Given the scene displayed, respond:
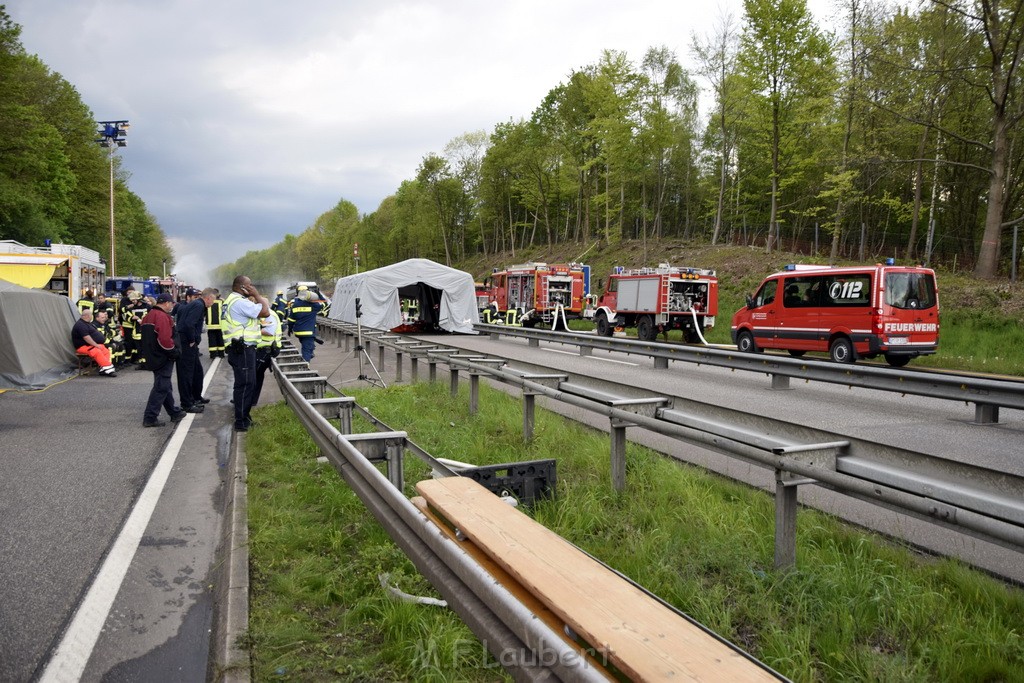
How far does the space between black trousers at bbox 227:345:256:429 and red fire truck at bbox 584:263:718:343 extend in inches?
608

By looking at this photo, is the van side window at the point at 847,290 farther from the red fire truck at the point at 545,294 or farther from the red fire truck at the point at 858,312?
the red fire truck at the point at 545,294

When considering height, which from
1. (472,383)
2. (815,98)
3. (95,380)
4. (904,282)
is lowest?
(95,380)

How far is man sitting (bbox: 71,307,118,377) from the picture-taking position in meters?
14.5

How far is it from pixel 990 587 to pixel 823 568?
0.81 m

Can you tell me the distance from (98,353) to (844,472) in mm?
15135

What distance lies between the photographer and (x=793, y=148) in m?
35.7

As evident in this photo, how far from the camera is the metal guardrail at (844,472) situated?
2920mm

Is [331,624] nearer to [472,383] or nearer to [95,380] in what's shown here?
[472,383]

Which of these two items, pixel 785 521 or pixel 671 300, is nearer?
pixel 785 521

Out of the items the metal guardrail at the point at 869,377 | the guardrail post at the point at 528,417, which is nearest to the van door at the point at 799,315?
the metal guardrail at the point at 869,377

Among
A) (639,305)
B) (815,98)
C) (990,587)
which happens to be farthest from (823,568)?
(815,98)

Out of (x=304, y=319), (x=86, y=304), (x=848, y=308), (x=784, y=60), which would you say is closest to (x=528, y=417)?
(x=304, y=319)

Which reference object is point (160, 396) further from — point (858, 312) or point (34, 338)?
point (858, 312)

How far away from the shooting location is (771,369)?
39.4ft
